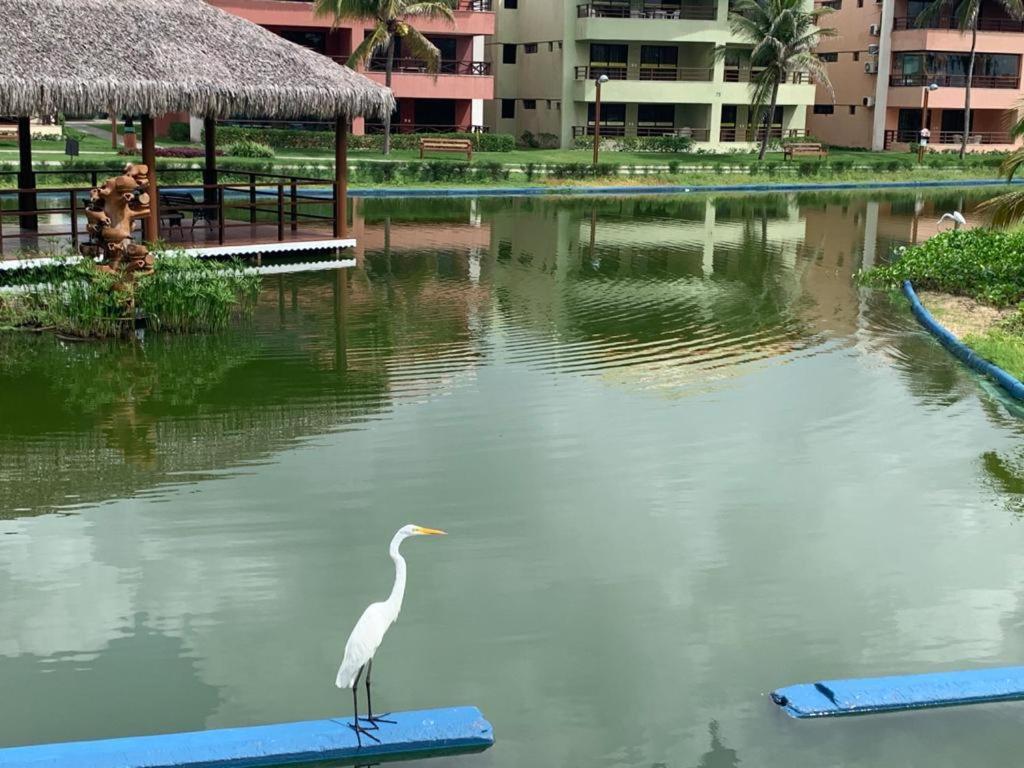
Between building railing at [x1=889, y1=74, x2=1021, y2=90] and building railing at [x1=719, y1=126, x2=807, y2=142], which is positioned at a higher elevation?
building railing at [x1=889, y1=74, x2=1021, y2=90]

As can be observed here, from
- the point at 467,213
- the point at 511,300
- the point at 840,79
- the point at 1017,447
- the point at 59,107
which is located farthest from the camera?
the point at 840,79

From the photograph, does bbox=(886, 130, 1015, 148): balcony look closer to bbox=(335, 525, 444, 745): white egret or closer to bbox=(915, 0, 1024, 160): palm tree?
bbox=(915, 0, 1024, 160): palm tree

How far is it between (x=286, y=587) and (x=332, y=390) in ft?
18.1

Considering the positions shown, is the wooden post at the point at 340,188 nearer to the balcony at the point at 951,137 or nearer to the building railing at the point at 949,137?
the building railing at the point at 949,137

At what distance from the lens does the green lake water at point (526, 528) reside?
725cm

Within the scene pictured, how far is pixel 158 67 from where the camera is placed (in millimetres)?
19500

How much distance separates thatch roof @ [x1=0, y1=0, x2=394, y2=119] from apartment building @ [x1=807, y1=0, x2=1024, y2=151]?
137ft

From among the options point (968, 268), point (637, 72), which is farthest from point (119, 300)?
point (637, 72)

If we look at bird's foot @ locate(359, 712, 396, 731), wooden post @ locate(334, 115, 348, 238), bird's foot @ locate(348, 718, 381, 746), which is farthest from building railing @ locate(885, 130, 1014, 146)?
bird's foot @ locate(348, 718, 381, 746)

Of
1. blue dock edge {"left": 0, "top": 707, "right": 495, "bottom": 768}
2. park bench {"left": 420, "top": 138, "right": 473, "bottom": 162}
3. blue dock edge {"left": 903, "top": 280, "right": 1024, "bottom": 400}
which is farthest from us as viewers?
park bench {"left": 420, "top": 138, "right": 473, "bottom": 162}

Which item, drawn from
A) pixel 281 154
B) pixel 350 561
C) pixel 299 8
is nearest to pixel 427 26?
pixel 299 8

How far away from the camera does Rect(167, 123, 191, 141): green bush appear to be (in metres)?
49.5

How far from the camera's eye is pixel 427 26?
172ft

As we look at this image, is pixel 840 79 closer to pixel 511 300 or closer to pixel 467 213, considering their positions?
pixel 467 213
